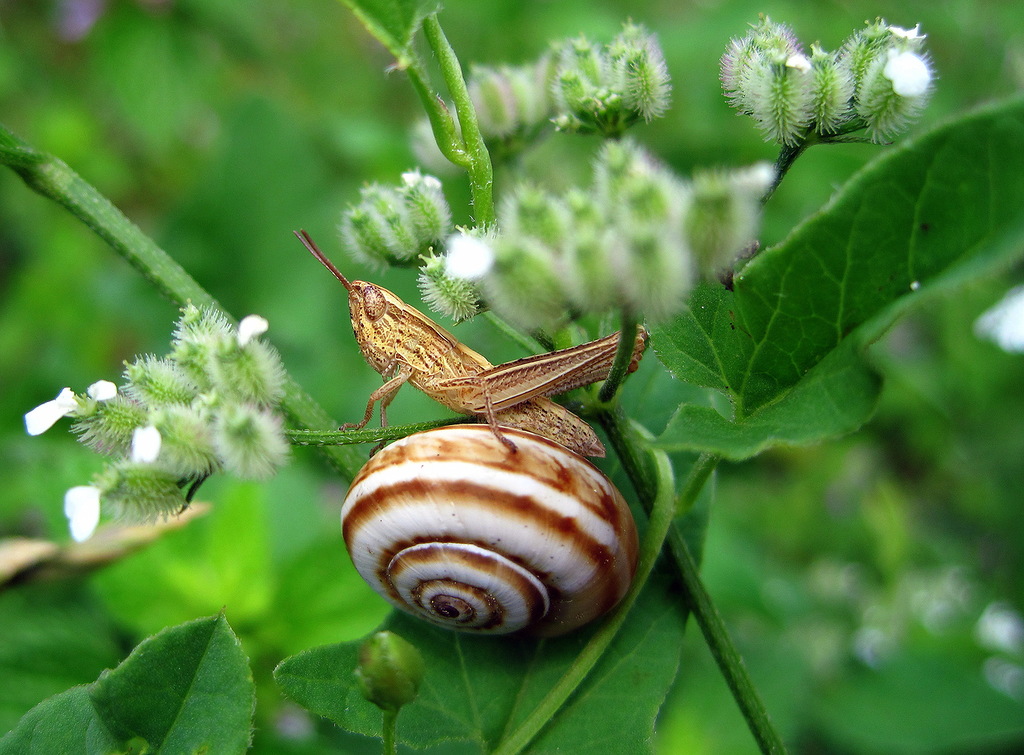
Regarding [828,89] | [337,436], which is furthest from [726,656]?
[828,89]

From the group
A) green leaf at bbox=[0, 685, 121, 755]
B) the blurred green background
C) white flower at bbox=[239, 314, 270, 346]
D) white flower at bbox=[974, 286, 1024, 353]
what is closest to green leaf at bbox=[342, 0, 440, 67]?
white flower at bbox=[239, 314, 270, 346]

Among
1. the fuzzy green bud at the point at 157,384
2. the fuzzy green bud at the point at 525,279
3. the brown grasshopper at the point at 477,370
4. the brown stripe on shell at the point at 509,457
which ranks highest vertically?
the brown grasshopper at the point at 477,370

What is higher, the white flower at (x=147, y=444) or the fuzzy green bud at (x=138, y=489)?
the white flower at (x=147, y=444)

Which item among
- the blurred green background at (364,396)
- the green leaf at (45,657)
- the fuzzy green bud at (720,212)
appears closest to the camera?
the fuzzy green bud at (720,212)

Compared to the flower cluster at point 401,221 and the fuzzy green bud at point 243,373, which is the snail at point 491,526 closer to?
the fuzzy green bud at point 243,373

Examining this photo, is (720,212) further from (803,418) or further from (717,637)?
(717,637)

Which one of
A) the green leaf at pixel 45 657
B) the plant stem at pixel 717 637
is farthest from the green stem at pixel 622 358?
the green leaf at pixel 45 657
